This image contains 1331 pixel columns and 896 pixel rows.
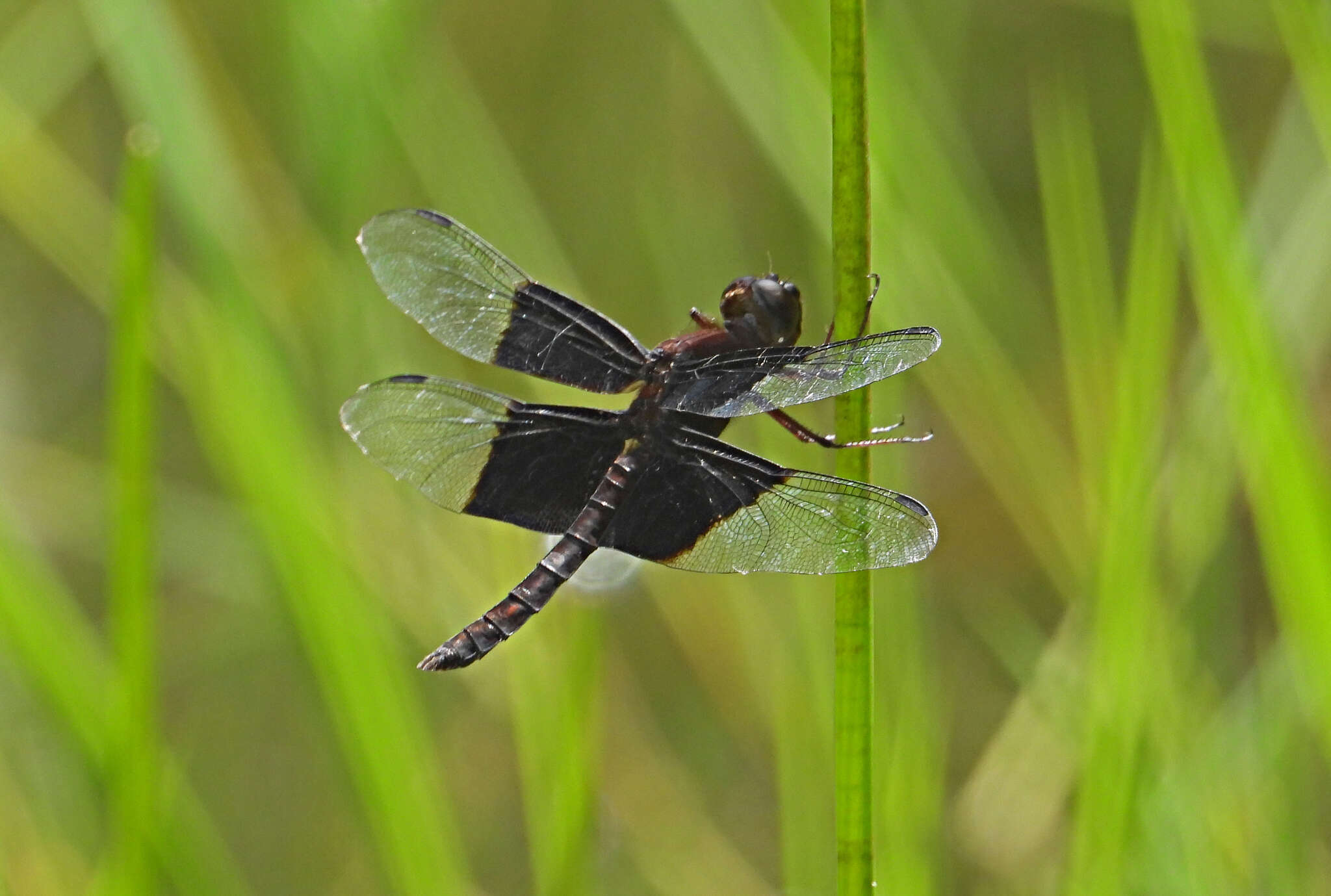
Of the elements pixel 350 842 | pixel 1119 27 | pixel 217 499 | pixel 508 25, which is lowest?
pixel 350 842

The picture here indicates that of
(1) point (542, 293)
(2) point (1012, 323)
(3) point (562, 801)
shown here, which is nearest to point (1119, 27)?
(2) point (1012, 323)

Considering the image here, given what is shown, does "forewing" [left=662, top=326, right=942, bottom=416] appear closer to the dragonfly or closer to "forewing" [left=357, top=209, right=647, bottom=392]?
the dragonfly

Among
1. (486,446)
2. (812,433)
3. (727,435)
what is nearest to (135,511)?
(486,446)

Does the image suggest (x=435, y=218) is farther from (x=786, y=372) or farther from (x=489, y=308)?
(x=786, y=372)

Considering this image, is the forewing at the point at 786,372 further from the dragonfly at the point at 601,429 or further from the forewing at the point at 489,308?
the forewing at the point at 489,308

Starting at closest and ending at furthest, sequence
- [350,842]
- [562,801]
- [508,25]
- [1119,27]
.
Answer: [562,801]
[350,842]
[1119,27]
[508,25]

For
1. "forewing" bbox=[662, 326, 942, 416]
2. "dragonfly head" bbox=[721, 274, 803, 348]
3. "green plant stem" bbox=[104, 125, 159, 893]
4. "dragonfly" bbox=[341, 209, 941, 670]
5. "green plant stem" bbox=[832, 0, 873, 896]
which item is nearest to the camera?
"green plant stem" bbox=[832, 0, 873, 896]

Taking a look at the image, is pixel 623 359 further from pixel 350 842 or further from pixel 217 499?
pixel 217 499

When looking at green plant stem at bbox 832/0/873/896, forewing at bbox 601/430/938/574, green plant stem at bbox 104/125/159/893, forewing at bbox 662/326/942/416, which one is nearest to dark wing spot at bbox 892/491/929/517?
forewing at bbox 601/430/938/574
